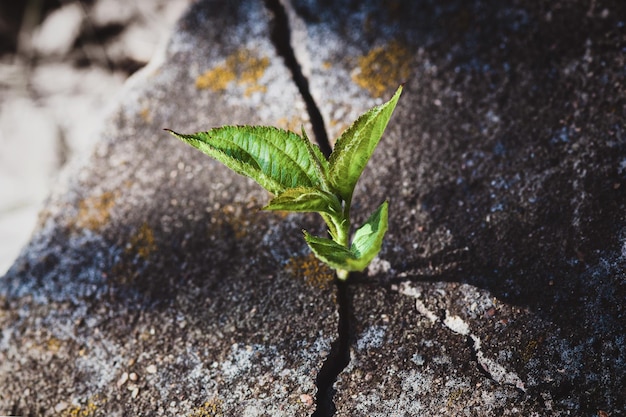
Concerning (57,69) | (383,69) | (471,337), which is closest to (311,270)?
(471,337)

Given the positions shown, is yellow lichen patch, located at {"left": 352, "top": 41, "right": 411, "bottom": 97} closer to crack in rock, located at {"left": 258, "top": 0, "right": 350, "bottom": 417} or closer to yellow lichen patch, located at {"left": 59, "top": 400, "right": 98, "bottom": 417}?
crack in rock, located at {"left": 258, "top": 0, "right": 350, "bottom": 417}

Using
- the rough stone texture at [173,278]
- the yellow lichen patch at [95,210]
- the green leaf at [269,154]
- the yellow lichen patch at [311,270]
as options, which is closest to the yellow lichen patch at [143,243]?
the rough stone texture at [173,278]

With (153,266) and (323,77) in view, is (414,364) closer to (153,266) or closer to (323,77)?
(153,266)

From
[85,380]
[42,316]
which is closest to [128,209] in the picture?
[42,316]

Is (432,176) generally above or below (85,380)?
above

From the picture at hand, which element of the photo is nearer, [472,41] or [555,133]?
[555,133]

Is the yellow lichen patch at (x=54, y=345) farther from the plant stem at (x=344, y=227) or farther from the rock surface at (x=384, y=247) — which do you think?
the plant stem at (x=344, y=227)
